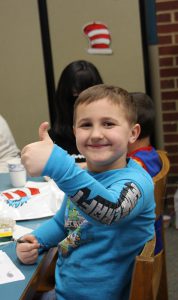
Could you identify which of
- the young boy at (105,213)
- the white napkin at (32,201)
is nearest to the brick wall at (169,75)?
the white napkin at (32,201)

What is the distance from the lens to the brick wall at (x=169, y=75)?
3215mm

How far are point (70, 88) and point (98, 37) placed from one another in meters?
1.10

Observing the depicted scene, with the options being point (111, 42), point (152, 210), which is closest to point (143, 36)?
point (111, 42)

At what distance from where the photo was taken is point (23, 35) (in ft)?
11.5

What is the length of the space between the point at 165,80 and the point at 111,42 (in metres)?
0.50

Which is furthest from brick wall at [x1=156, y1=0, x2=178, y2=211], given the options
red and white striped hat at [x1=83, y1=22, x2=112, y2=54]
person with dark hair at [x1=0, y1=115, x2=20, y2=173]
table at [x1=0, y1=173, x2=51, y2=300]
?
table at [x1=0, y1=173, x2=51, y2=300]

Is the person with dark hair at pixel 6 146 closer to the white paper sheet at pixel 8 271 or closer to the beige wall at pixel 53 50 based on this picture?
the beige wall at pixel 53 50

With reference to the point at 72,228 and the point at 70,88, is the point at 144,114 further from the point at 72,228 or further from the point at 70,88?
the point at 72,228

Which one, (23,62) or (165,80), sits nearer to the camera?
(165,80)

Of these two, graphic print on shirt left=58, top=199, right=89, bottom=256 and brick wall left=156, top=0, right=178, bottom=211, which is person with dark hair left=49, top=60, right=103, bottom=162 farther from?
graphic print on shirt left=58, top=199, right=89, bottom=256

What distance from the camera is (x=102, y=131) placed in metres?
1.11

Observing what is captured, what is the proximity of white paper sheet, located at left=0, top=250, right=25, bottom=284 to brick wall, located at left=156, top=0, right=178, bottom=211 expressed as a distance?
7.56 ft

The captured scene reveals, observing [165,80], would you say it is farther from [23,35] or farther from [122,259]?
[122,259]

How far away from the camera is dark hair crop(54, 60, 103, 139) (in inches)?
95.4
